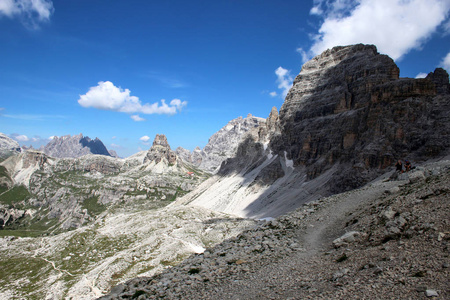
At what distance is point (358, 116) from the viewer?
399ft

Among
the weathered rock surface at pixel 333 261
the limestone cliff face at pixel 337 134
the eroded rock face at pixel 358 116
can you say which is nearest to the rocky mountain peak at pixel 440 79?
the eroded rock face at pixel 358 116

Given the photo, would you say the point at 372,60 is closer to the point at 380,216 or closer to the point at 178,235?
the point at 178,235

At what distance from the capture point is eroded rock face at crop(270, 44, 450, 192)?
309 feet

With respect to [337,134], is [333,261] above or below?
below

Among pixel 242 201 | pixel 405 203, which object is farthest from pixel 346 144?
pixel 405 203

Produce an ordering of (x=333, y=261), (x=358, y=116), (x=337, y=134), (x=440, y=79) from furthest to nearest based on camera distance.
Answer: (x=337, y=134), (x=358, y=116), (x=440, y=79), (x=333, y=261)

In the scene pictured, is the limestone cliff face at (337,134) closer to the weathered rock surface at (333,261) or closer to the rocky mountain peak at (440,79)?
the rocky mountain peak at (440,79)

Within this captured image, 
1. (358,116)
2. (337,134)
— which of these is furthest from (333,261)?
(337,134)

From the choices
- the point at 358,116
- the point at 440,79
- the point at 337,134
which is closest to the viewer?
the point at 440,79

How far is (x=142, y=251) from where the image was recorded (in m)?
79.3

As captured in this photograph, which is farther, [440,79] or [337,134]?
[337,134]

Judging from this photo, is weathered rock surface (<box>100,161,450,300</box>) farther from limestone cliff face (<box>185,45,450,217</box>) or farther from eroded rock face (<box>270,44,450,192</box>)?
eroded rock face (<box>270,44,450,192</box>)

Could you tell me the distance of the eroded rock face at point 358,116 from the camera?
94250 mm

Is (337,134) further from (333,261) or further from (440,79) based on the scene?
→ (333,261)
